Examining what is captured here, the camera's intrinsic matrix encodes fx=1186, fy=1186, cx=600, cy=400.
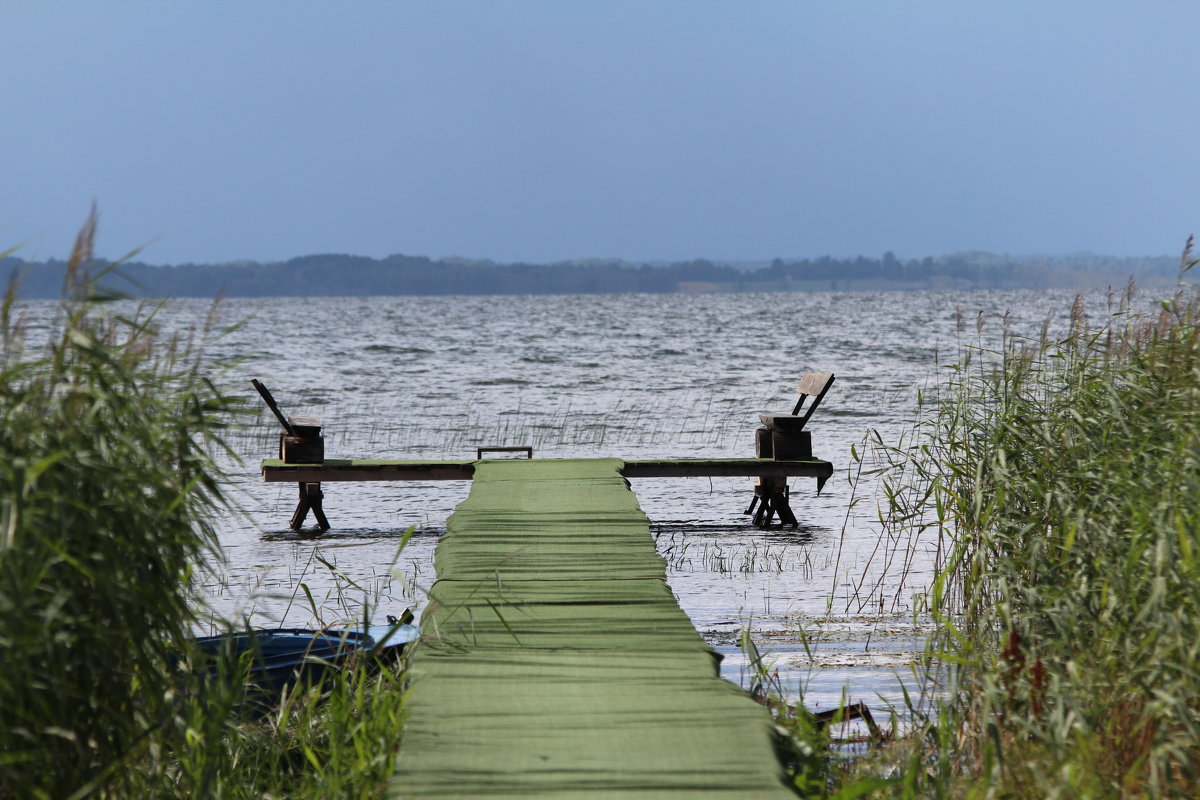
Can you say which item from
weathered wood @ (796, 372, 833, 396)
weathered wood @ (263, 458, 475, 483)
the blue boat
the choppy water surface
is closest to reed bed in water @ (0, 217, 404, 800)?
the choppy water surface

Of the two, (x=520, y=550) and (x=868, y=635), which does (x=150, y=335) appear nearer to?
(x=520, y=550)

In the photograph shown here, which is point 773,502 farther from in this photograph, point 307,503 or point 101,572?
point 101,572

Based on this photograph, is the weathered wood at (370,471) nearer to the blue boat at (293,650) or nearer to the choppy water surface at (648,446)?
the choppy water surface at (648,446)

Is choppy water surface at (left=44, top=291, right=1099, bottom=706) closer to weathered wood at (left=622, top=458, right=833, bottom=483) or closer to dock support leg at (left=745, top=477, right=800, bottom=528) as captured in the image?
dock support leg at (left=745, top=477, right=800, bottom=528)

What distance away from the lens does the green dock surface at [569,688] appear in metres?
3.42

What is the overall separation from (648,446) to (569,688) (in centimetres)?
1583

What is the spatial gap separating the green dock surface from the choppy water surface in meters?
0.44

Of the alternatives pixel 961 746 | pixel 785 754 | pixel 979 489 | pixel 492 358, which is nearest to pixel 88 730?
pixel 785 754

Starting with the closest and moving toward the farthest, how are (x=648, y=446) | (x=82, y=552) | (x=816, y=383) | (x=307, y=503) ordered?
1. (x=82, y=552)
2. (x=816, y=383)
3. (x=307, y=503)
4. (x=648, y=446)

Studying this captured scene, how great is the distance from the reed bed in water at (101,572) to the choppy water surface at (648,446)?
292 millimetres

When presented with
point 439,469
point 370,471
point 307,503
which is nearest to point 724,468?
point 439,469

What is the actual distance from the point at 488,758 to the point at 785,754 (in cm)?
114

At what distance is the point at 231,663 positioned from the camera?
361 centimetres

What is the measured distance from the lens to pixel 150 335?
3768 mm
